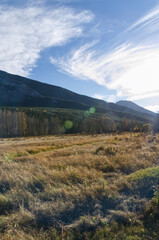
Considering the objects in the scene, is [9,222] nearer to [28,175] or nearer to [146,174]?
[28,175]

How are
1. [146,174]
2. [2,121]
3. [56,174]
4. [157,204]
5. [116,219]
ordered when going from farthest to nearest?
[2,121]
[56,174]
[146,174]
[157,204]
[116,219]

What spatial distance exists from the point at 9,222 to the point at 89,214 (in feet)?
6.25

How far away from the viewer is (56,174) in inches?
235

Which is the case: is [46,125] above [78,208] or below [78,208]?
below

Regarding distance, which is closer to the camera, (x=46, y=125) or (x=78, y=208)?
(x=78, y=208)

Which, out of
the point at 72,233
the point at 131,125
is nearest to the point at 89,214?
the point at 72,233

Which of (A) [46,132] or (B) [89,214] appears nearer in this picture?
(B) [89,214]

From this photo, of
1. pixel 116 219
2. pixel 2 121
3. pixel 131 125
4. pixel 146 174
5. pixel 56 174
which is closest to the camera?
pixel 116 219

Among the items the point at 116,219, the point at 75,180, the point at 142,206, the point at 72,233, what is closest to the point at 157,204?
the point at 142,206

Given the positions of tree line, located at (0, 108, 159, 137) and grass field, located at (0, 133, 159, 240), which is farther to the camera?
tree line, located at (0, 108, 159, 137)

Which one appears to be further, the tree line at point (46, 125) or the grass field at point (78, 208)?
the tree line at point (46, 125)

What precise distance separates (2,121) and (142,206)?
6268cm

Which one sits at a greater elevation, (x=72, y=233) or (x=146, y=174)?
(x=146, y=174)

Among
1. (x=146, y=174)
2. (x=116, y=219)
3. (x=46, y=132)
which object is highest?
(x=146, y=174)
